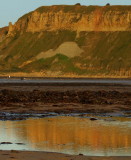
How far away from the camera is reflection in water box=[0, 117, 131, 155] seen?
53.9ft

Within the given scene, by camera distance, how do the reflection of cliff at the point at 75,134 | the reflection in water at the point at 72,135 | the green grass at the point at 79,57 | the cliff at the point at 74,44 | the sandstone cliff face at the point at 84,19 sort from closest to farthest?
1. the reflection in water at the point at 72,135
2. the reflection of cliff at the point at 75,134
3. the green grass at the point at 79,57
4. the cliff at the point at 74,44
5. the sandstone cliff face at the point at 84,19

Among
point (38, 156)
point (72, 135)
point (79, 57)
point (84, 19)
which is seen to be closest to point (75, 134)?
point (72, 135)

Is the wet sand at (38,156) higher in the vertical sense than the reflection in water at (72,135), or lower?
higher

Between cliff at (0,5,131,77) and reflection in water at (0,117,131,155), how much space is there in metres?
137

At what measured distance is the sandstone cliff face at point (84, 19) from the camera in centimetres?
18200

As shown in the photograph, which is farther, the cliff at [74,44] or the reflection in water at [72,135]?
the cliff at [74,44]

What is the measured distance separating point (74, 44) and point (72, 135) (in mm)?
162748

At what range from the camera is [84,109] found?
3150 cm

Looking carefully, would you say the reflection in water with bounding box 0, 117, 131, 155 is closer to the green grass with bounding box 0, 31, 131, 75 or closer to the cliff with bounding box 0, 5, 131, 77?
the cliff with bounding box 0, 5, 131, 77

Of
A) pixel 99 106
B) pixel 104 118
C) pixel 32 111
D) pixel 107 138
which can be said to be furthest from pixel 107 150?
pixel 99 106

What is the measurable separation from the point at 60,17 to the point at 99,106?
158 meters

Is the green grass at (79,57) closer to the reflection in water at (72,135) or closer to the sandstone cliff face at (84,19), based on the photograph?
the sandstone cliff face at (84,19)

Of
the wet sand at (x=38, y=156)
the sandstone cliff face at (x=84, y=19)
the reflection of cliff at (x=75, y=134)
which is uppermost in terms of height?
the sandstone cliff face at (x=84, y=19)

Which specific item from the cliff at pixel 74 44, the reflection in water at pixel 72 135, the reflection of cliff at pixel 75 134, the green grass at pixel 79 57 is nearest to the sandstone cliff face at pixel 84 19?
the cliff at pixel 74 44
